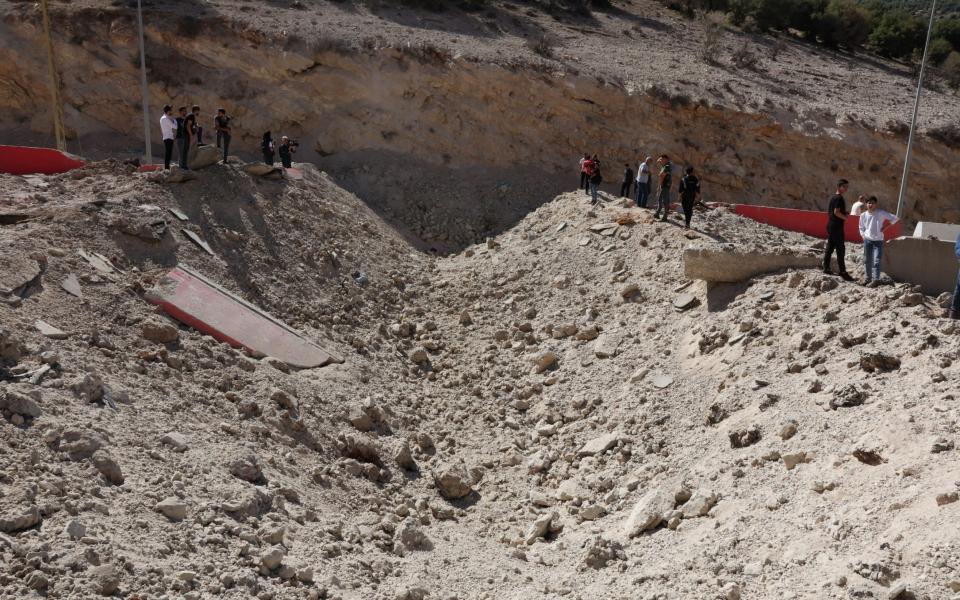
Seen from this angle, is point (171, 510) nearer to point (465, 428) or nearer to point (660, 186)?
point (465, 428)

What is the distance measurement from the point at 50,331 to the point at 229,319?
8.29 ft

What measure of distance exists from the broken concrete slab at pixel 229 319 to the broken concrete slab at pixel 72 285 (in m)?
0.81

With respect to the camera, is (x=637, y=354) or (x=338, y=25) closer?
(x=637, y=354)

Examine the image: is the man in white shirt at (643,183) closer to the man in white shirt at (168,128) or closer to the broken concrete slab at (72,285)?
the man in white shirt at (168,128)

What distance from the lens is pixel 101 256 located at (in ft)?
37.3

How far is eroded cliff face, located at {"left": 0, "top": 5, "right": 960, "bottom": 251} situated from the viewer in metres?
20.1

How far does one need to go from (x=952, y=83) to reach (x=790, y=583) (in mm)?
23942

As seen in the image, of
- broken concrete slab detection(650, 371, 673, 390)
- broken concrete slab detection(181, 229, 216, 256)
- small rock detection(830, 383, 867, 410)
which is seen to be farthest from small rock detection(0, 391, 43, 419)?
small rock detection(830, 383, 867, 410)

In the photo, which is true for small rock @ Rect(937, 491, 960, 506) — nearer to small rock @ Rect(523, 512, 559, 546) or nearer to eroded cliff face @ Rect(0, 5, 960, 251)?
small rock @ Rect(523, 512, 559, 546)

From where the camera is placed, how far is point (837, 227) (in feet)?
33.6

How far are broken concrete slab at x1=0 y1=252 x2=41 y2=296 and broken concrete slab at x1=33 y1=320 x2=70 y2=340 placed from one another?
26.2 inches

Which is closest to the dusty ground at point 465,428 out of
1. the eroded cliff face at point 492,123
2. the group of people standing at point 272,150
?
the group of people standing at point 272,150

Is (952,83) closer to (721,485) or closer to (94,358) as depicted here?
(721,485)

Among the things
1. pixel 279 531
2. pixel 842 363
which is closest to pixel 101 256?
pixel 279 531
